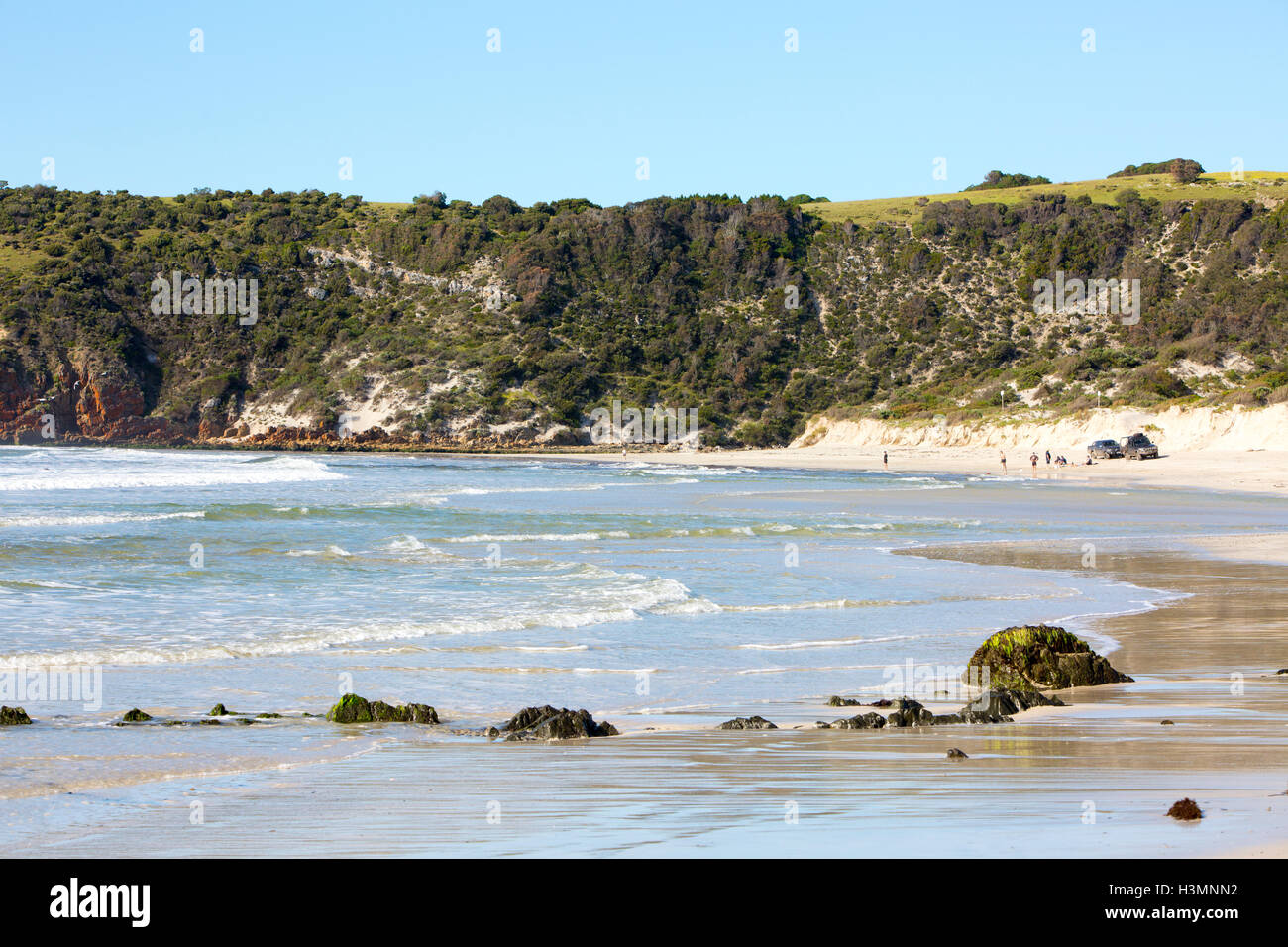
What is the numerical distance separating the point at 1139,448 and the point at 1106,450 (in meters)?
1.58

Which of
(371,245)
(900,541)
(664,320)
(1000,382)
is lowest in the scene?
(900,541)

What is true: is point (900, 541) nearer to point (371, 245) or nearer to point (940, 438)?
point (940, 438)

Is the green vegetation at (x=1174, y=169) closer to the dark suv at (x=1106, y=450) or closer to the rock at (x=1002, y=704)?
the dark suv at (x=1106, y=450)

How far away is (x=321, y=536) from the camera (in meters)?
23.1

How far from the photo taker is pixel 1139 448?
53.9 metres

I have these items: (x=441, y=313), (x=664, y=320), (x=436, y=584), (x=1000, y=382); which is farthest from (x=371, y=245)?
(x=436, y=584)

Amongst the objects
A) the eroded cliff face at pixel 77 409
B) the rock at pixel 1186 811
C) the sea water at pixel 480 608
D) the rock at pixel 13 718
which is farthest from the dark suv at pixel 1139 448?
the eroded cliff face at pixel 77 409

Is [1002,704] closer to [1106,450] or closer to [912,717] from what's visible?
[912,717]

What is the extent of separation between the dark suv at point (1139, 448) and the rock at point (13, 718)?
53572 millimetres

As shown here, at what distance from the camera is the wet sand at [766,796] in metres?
4.58

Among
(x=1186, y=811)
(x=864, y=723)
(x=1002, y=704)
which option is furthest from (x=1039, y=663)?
(x=1186, y=811)

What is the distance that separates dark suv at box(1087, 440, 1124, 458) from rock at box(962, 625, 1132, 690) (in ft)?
161

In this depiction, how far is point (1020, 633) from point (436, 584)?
907 centimetres

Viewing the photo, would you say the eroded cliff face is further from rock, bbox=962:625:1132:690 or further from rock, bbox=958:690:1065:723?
rock, bbox=958:690:1065:723
